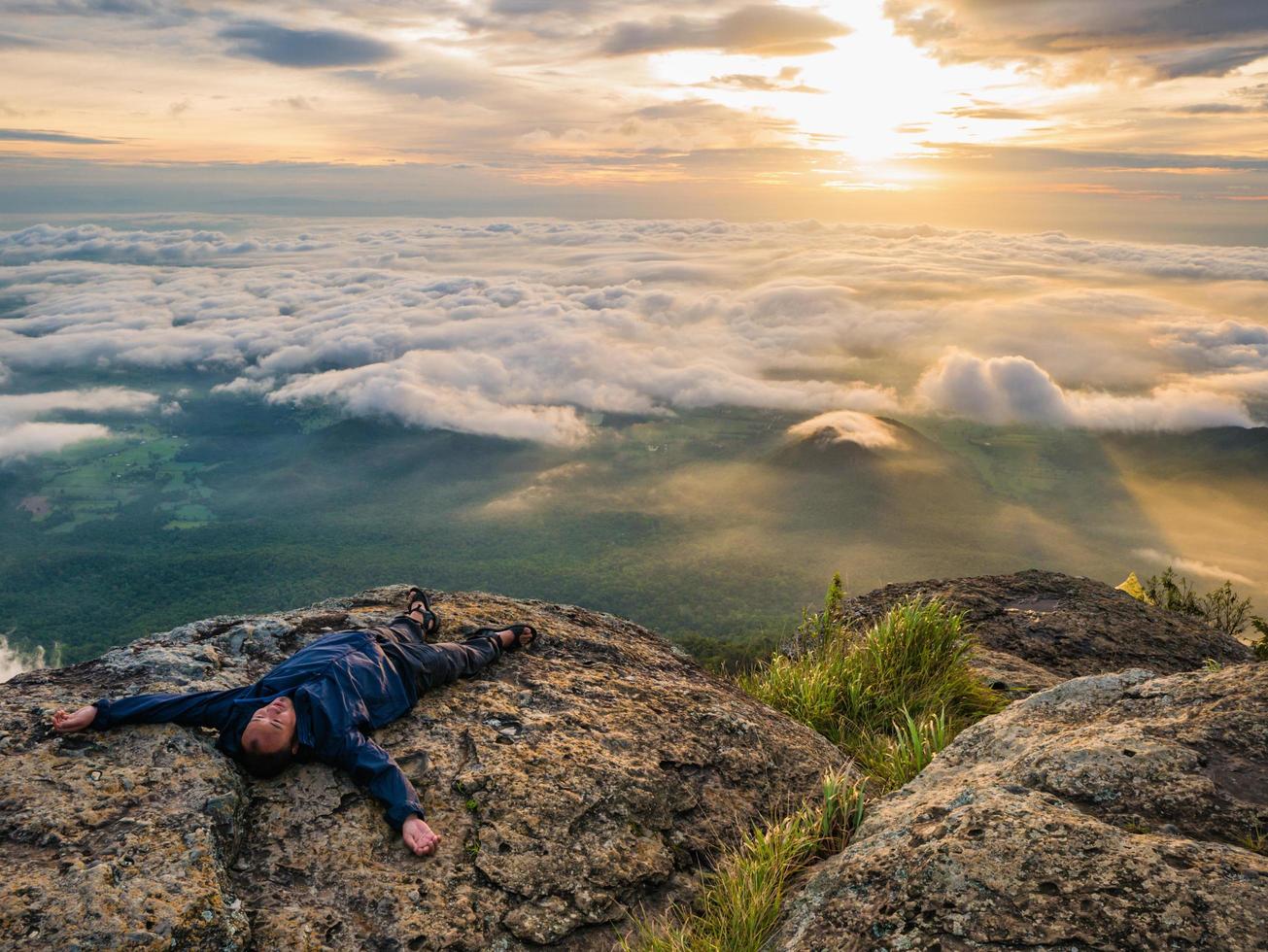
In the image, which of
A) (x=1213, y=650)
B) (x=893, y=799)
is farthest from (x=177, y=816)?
(x=1213, y=650)

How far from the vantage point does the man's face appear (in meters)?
4.68

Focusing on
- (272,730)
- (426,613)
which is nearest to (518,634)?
(426,613)

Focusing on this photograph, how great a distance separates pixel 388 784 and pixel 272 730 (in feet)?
2.68

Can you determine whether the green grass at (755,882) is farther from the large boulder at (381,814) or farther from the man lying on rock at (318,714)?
the man lying on rock at (318,714)

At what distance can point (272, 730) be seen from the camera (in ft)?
15.5

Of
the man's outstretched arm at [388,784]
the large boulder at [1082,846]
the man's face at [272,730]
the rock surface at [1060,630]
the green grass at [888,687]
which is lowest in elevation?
the rock surface at [1060,630]

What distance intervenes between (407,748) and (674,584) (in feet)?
493

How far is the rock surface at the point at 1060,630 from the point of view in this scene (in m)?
8.30

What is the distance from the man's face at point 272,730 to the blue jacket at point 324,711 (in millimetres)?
105

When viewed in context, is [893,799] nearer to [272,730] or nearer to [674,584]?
[272,730]

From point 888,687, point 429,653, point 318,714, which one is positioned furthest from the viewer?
point 888,687

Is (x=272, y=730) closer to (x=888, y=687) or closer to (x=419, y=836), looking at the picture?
(x=419, y=836)

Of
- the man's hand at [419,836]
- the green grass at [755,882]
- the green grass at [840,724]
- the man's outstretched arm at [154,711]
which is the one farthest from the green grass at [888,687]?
the man's outstretched arm at [154,711]

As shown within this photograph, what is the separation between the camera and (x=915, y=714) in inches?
261
